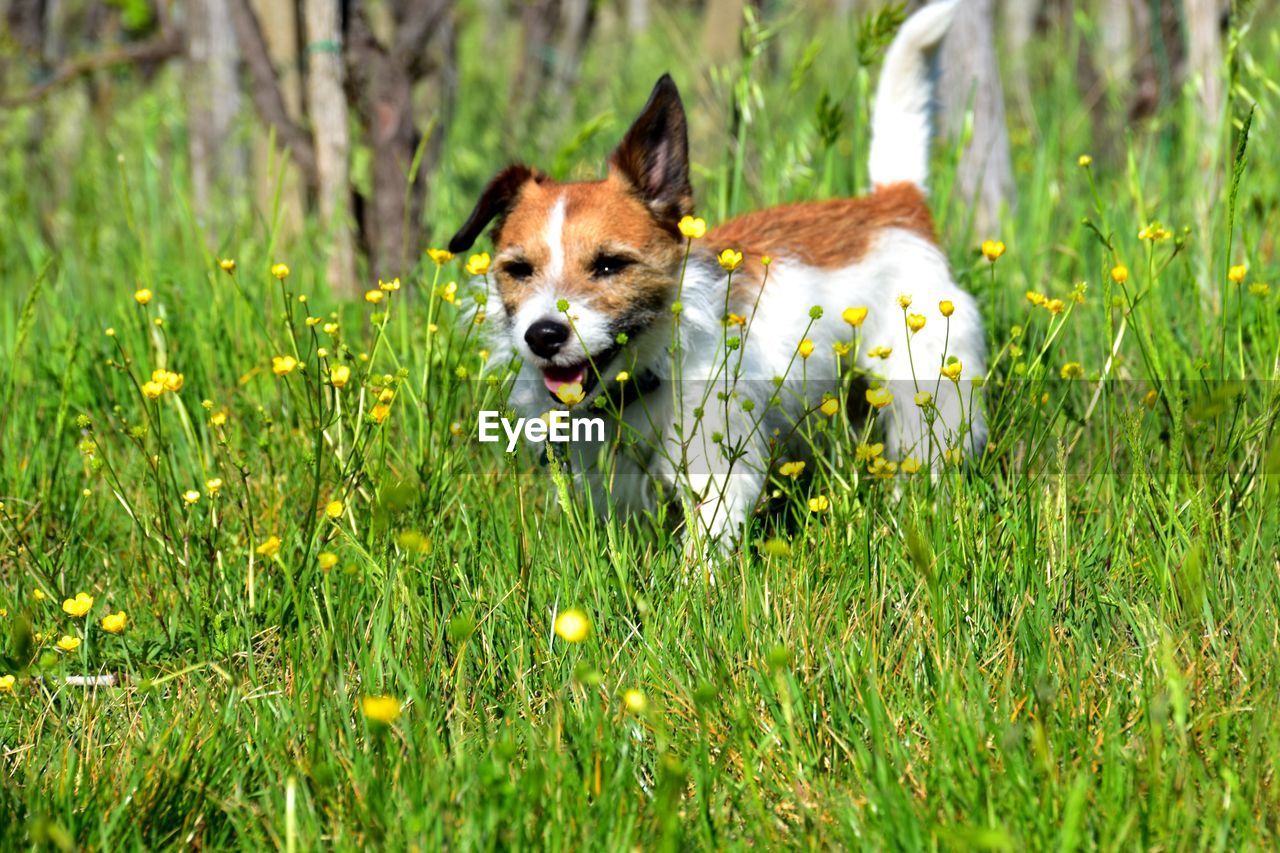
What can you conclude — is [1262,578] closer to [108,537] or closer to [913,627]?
[913,627]

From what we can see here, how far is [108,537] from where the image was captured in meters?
3.27

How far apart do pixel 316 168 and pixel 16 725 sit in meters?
2.98

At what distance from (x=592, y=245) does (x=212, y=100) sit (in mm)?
4452

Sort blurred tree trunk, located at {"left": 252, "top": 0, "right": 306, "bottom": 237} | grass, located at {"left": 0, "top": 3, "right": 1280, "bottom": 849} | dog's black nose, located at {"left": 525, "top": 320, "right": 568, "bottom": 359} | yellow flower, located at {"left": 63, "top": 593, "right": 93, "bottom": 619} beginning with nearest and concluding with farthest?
grass, located at {"left": 0, "top": 3, "right": 1280, "bottom": 849}, yellow flower, located at {"left": 63, "top": 593, "right": 93, "bottom": 619}, dog's black nose, located at {"left": 525, "top": 320, "right": 568, "bottom": 359}, blurred tree trunk, located at {"left": 252, "top": 0, "right": 306, "bottom": 237}

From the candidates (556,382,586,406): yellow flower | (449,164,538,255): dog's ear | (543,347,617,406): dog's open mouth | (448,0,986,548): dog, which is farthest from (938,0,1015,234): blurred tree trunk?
(556,382,586,406): yellow flower

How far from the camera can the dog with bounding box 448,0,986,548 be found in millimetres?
3145

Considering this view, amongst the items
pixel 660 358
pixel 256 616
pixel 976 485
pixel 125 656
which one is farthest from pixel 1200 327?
pixel 125 656

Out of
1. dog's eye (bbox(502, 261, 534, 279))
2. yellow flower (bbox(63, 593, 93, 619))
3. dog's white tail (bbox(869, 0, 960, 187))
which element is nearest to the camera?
yellow flower (bbox(63, 593, 93, 619))

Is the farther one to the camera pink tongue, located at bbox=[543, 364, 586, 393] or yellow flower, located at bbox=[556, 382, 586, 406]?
pink tongue, located at bbox=[543, 364, 586, 393]

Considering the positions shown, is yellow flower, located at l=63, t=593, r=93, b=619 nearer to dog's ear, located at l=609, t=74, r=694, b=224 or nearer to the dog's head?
the dog's head

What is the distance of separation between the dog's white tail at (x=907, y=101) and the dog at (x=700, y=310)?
10 mm

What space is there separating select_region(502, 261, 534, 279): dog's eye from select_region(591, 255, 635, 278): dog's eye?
20 cm

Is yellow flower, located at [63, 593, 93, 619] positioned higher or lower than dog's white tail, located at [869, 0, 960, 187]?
lower
